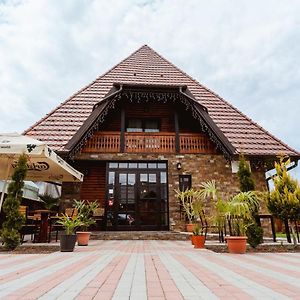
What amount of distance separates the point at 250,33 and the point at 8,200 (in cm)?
1394

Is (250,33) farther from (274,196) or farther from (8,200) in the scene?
(8,200)

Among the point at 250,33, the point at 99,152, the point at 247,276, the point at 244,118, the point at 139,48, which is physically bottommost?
the point at 247,276

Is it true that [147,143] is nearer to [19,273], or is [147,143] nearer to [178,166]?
[178,166]

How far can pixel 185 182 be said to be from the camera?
34.7ft

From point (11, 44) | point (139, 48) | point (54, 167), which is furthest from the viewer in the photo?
point (139, 48)

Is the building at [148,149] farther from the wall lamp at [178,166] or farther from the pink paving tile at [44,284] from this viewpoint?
the pink paving tile at [44,284]

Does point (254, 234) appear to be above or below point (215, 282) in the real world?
above

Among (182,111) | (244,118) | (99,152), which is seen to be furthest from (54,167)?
(244,118)

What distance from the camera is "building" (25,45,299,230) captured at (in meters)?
10.1

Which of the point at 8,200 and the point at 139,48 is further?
the point at 139,48

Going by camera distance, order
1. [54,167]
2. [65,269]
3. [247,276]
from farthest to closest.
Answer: [54,167]
[65,269]
[247,276]

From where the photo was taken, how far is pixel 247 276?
116 inches

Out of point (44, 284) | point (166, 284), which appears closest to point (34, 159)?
point (44, 284)

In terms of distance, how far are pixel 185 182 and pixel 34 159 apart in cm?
573
